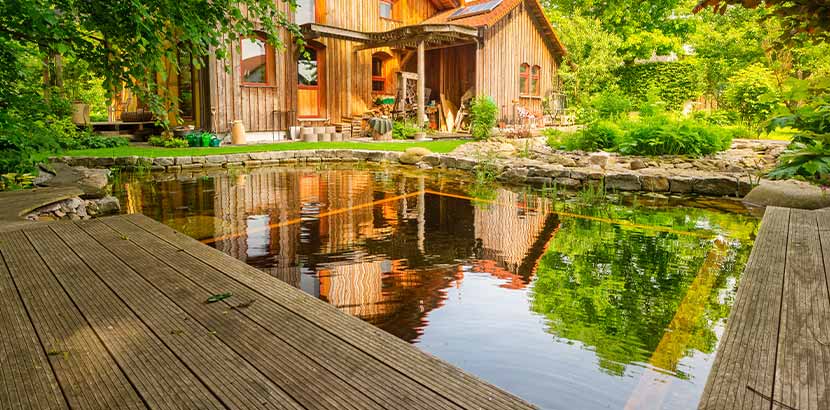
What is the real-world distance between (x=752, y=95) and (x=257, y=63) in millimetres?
12683

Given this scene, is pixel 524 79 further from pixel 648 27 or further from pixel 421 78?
pixel 648 27

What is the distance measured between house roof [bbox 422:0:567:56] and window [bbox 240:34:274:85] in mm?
5828

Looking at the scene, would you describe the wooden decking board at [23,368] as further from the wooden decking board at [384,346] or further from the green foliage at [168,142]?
the green foliage at [168,142]

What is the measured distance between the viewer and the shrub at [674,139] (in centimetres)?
1036

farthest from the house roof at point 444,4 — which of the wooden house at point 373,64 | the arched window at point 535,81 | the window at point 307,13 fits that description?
the window at point 307,13

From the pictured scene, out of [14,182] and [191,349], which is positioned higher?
[14,182]

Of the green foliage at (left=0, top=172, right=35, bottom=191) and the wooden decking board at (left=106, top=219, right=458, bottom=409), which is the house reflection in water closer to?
the wooden decking board at (left=106, top=219, right=458, bottom=409)

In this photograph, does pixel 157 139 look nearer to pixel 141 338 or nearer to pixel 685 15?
pixel 141 338

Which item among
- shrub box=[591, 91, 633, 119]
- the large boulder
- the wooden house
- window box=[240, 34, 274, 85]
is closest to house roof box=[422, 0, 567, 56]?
the wooden house

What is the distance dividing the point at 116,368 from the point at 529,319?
2168mm

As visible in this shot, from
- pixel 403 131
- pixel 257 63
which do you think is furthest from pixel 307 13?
pixel 403 131

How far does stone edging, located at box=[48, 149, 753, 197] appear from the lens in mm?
8078

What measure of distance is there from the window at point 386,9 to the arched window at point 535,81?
5609 millimetres

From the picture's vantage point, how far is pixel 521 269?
4379 mm
